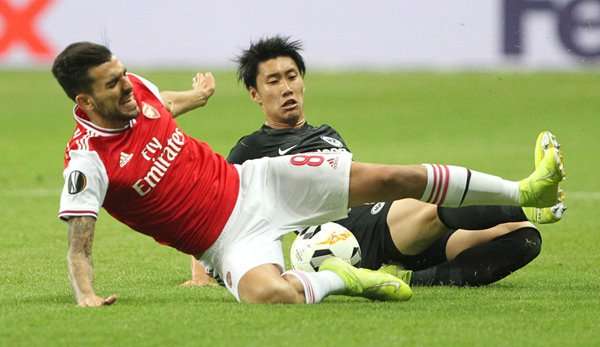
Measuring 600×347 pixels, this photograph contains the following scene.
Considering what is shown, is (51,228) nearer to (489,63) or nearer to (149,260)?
(149,260)

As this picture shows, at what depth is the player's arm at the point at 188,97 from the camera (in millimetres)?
7730

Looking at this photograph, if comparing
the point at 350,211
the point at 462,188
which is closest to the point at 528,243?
the point at 462,188

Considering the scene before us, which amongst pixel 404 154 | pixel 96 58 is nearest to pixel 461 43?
pixel 404 154

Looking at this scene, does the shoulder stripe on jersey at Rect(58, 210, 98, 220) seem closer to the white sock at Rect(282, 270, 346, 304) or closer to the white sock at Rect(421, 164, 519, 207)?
the white sock at Rect(282, 270, 346, 304)

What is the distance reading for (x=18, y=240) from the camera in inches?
399

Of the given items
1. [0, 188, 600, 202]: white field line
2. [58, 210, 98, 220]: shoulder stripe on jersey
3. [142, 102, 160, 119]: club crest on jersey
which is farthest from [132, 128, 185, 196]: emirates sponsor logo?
[0, 188, 600, 202]: white field line

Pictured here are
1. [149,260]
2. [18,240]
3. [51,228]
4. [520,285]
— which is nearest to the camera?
[520,285]

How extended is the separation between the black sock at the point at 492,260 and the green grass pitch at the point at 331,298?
130mm

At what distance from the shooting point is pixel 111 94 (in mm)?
6859

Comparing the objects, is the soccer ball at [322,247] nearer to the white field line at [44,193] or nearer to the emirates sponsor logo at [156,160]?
the emirates sponsor logo at [156,160]

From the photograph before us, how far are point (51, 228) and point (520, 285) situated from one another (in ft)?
14.7

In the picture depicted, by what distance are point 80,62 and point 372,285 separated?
1852 millimetres

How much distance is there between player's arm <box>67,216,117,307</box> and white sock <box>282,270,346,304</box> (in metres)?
0.94

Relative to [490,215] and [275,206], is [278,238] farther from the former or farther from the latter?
[490,215]
